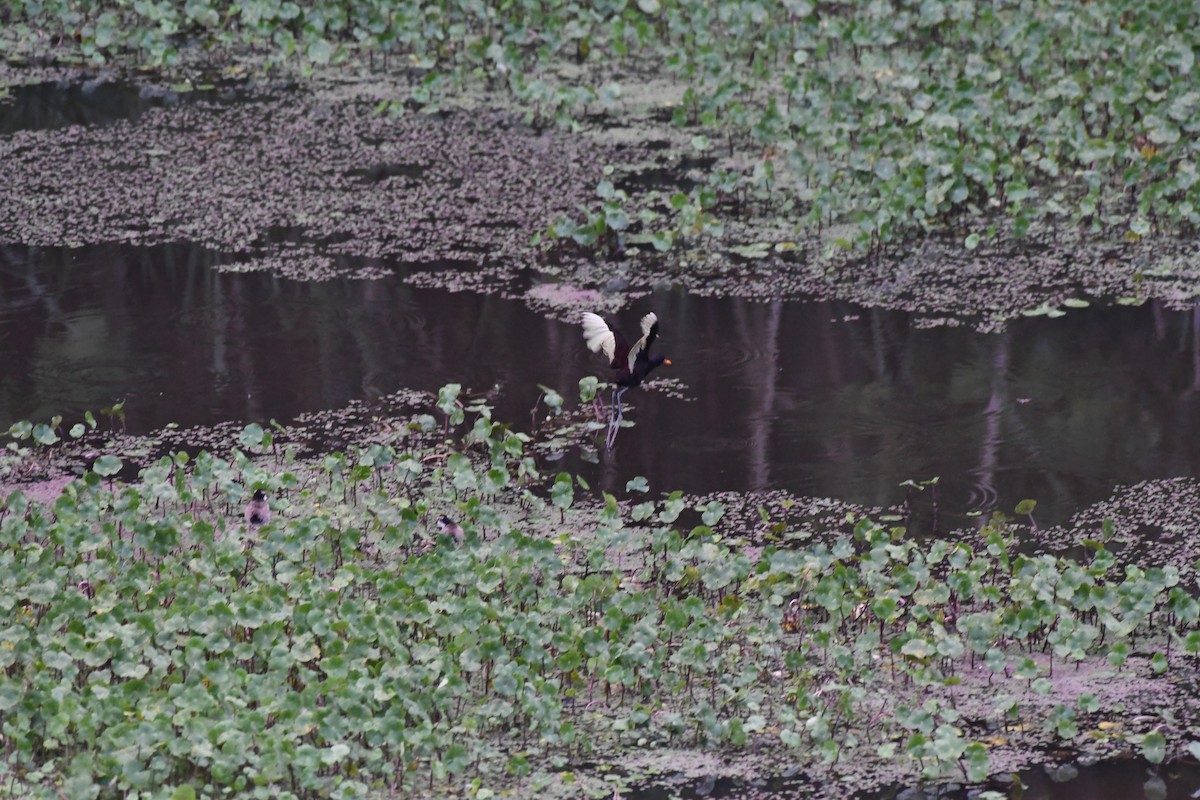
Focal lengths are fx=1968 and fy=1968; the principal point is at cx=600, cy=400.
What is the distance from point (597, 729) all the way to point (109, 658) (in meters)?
1.06

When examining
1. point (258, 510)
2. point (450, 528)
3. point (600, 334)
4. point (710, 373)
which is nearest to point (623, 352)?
point (600, 334)

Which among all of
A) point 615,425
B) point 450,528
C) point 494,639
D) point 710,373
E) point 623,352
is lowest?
point 494,639

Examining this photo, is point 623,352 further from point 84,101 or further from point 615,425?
point 84,101

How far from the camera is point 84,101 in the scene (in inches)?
356

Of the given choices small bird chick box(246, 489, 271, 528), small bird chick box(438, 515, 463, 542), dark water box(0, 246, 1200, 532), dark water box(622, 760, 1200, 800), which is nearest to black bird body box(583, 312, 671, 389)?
dark water box(0, 246, 1200, 532)

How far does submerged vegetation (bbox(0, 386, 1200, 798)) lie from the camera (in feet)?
12.9

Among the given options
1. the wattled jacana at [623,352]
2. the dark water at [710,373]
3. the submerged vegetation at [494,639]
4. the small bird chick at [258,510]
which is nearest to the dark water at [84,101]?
the dark water at [710,373]

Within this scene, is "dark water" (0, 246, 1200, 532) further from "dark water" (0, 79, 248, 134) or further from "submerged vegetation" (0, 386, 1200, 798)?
"dark water" (0, 79, 248, 134)

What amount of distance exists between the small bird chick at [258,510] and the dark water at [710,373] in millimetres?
930

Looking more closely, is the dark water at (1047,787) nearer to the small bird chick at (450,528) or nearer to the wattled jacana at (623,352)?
the small bird chick at (450,528)

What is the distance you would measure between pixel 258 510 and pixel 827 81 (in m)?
4.44

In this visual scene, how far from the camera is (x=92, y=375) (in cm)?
629

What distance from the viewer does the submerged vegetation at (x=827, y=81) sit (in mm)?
7336

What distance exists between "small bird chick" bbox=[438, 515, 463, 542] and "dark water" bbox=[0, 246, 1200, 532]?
0.71m
